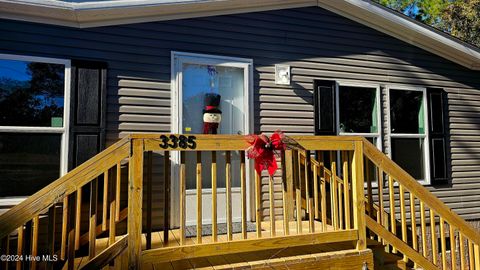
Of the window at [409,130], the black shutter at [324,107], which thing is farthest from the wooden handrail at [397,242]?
the window at [409,130]

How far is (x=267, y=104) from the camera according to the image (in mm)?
4258

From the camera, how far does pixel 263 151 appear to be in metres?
2.67

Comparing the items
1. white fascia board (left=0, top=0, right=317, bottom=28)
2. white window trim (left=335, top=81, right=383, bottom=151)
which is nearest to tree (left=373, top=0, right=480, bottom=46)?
white window trim (left=335, top=81, right=383, bottom=151)

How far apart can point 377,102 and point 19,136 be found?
4.43 meters

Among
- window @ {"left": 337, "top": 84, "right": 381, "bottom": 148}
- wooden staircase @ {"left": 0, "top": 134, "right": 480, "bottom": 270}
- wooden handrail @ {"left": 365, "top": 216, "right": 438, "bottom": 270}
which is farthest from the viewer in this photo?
window @ {"left": 337, "top": 84, "right": 381, "bottom": 148}

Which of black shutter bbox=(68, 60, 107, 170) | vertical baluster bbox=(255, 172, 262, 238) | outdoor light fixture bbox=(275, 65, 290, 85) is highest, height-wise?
outdoor light fixture bbox=(275, 65, 290, 85)

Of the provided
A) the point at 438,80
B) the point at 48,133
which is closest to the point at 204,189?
the point at 48,133

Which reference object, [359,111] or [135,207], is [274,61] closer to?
[359,111]

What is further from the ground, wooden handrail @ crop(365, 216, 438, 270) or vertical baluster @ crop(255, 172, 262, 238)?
vertical baluster @ crop(255, 172, 262, 238)

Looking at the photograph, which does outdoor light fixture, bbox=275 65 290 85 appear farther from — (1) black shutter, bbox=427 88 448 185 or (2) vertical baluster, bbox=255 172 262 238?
(1) black shutter, bbox=427 88 448 185

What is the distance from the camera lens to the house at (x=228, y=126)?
2557 mm

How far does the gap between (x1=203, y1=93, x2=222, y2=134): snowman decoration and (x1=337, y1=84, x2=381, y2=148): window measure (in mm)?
1704

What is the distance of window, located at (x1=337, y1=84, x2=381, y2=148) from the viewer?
15.4ft

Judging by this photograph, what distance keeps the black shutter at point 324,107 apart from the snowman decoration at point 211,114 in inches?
52.7
